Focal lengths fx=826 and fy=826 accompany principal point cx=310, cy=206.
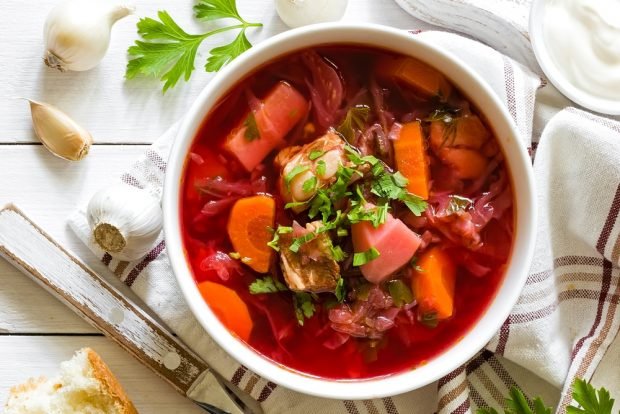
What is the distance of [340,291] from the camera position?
2.02 meters

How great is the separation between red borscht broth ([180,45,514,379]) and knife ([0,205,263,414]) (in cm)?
29

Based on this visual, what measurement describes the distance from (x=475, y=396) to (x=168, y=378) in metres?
0.87

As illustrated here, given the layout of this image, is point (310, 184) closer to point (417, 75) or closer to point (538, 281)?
point (417, 75)

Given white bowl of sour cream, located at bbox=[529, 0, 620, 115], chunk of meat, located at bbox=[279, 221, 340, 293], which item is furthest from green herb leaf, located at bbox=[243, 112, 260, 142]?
white bowl of sour cream, located at bbox=[529, 0, 620, 115]

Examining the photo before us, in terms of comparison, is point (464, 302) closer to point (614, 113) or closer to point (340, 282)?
point (340, 282)

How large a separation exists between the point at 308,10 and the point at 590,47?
82cm

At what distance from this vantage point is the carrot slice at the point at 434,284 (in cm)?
203

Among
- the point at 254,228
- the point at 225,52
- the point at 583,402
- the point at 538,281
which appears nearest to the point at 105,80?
the point at 225,52

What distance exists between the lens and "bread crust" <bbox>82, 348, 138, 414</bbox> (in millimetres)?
2240

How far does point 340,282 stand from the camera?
6.52 feet

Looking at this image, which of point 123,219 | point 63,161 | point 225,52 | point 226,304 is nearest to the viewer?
point 226,304

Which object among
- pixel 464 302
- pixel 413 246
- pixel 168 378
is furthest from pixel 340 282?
pixel 168 378

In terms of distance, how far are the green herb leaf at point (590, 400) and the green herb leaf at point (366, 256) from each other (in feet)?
2.13

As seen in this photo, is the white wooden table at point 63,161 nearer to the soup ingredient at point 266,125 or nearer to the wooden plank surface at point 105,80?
the wooden plank surface at point 105,80
